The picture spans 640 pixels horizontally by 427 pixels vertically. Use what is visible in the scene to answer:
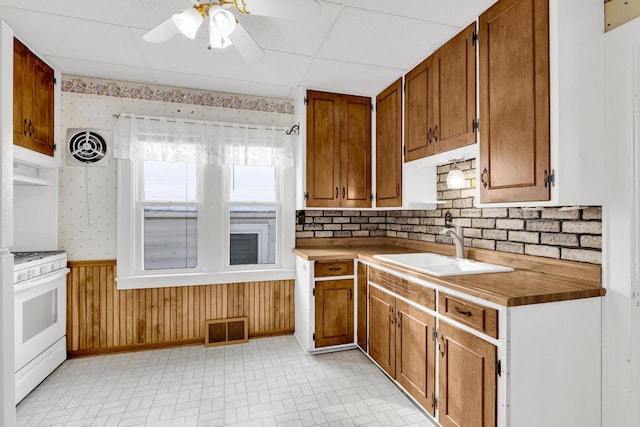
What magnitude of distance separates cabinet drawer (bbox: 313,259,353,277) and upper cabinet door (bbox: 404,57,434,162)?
1064 mm

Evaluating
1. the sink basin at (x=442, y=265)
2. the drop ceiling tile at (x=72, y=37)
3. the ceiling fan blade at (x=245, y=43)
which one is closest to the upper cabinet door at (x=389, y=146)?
the sink basin at (x=442, y=265)

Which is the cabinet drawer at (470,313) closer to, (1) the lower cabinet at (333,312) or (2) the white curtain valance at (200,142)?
(1) the lower cabinet at (333,312)

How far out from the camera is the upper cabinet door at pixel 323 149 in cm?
309

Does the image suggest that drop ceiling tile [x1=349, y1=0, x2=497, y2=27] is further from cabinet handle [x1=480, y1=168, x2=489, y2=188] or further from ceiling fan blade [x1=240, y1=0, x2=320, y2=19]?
cabinet handle [x1=480, y1=168, x2=489, y2=188]

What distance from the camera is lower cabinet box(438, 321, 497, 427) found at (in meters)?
1.51

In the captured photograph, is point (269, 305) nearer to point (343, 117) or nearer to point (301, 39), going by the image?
point (343, 117)

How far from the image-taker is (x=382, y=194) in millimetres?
3113

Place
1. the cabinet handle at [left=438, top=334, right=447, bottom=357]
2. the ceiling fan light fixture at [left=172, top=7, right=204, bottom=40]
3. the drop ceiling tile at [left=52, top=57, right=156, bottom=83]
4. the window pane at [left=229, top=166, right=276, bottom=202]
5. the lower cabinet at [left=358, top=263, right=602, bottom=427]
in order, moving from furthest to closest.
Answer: the window pane at [left=229, top=166, right=276, bottom=202]
the drop ceiling tile at [left=52, top=57, right=156, bottom=83]
the cabinet handle at [left=438, top=334, right=447, bottom=357]
the ceiling fan light fixture at [left=172, top=7, right=204, bottom=40]
the lower cabinet at [left=358, top=263, right=602, bottom=427]

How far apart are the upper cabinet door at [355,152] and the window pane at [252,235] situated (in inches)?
33.2

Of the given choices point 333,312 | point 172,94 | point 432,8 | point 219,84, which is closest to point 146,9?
point 219,84

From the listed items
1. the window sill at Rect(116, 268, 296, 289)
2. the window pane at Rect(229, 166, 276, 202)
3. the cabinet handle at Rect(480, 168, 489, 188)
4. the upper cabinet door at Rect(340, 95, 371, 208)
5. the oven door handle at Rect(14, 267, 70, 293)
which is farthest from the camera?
the window pane at Rect(229, 166, 276, 202)

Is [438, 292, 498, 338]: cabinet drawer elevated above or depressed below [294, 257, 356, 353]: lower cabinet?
above

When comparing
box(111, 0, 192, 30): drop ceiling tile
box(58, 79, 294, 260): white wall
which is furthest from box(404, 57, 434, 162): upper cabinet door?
box(58, 79, 294, 260): white wall

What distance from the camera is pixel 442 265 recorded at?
2.50 m
